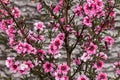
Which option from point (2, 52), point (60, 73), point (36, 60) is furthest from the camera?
point (2, 52)

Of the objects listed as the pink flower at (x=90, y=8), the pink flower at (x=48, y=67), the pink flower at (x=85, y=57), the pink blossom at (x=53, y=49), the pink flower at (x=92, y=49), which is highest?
the pink flower at (x=90, y=8)

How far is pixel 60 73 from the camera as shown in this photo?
93.7 inches

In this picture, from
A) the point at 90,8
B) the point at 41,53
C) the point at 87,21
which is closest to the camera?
the point at 90,8

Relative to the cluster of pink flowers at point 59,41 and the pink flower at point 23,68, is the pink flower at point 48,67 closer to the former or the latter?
the cluster of pink flowers at point 59,41

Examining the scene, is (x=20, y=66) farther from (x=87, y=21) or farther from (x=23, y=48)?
(x=87, y=21)

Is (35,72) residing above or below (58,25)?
below

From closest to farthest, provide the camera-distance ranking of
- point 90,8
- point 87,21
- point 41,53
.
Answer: point 90,8
point 87,21
point 41,53

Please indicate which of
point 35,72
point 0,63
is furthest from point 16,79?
point 35,72

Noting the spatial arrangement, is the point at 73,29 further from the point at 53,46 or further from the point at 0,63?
the point at 0,63

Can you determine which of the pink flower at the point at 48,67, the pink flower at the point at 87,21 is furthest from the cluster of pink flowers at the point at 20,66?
the pink flower at the point at 87,21

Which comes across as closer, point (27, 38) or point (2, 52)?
point (27, 38)

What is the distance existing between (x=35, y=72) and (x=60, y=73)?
0.26m

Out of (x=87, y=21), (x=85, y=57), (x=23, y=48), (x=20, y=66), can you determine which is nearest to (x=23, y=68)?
(x=20, y=66)

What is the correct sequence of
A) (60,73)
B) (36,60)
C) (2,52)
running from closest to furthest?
(60,73) < (36,60) < (2,52)
